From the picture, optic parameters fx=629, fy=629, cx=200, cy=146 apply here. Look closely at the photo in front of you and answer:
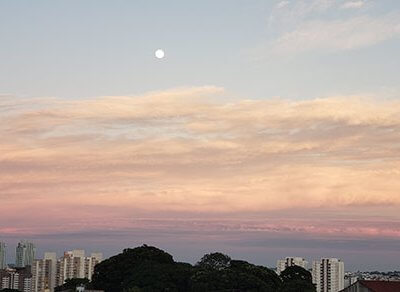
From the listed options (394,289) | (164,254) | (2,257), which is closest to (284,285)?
(394,289)

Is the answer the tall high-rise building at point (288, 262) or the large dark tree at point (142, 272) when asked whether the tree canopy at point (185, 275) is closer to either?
the large dark tree at point (142, 272)

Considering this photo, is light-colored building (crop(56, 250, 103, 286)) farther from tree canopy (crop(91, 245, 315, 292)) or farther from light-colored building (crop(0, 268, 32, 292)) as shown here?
tree canopy (crop(91, 245, 315, 292))

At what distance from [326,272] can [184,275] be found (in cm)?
8520

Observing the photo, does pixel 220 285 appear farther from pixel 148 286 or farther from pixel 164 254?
pixel 164 254

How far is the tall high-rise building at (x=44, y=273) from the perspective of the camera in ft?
485

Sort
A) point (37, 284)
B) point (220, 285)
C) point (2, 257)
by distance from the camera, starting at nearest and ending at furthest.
A: point (220, 285) < point (37, 284) < point (2, 257)

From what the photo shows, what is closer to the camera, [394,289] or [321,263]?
[394,289]

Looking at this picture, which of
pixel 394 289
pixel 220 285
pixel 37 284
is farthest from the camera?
pixel 37 284

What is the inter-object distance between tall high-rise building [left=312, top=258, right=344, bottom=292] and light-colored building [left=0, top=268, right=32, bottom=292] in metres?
65.1

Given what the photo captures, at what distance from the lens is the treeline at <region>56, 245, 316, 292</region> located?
5431cm

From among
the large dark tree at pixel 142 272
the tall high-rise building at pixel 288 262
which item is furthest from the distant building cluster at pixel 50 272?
the large dark tree at pixel 142 272

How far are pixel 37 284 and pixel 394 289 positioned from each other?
386 ft

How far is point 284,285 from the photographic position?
57500 millimetres

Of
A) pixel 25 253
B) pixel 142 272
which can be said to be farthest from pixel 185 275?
pixel 25 253
